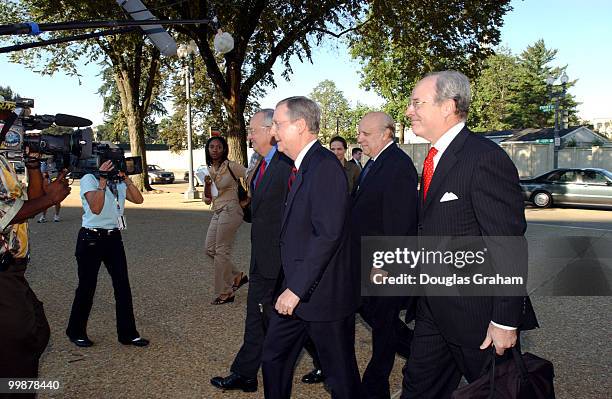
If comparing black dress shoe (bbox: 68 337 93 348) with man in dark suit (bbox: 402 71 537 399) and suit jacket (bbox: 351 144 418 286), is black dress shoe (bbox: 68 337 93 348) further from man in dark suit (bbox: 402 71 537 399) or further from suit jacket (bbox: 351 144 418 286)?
man in dark suit (bbox: 402 71 537 399)

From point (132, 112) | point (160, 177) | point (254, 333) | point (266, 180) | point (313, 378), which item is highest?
point (132, 112)

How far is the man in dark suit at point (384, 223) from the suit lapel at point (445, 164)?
0.93 meters

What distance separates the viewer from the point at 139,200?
575cm

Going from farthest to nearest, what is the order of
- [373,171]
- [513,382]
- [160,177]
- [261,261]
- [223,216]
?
[160,177] < [223,216] < [261,261] < [373,171] < [513,382]

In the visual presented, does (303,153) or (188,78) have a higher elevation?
(188,78)

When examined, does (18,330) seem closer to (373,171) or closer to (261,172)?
(261,172)

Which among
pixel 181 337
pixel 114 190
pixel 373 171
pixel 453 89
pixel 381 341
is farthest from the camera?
→ pixel 181 337

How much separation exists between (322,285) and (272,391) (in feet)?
2.64

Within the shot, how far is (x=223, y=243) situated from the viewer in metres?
6.79

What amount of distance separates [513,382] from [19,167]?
2.83m

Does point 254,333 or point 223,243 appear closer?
point 254,333

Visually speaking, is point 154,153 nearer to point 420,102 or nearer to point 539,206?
point 539,206

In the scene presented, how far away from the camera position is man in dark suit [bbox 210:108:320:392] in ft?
14.0

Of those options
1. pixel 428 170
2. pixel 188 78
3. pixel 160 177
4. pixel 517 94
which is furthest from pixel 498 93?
pixel 428 170
